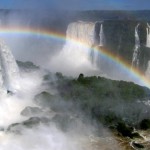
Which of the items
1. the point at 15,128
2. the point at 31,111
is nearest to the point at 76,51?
the point at 31,111

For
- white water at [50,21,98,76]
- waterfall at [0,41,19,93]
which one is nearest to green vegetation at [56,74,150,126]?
waterfall at [0,41,19,93]

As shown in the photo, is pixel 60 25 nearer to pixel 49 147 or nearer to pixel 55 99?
pixel 55 99

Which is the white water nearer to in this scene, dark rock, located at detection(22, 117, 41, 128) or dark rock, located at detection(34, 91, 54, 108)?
dark rock, located at detection(34, 91, 54, 108)

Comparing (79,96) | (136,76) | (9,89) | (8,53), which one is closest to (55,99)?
(79,96)

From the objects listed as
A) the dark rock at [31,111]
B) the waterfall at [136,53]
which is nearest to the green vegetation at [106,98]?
the dark rock at [31,111]

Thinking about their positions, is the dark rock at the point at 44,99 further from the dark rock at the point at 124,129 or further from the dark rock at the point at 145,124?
the dark rock at the point at 145,124

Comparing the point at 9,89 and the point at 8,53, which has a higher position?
the point at 8,53

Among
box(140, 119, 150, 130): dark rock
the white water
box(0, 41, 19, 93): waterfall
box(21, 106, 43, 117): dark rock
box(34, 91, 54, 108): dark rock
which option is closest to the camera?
box(140, 119, 150, 130): dark rock
